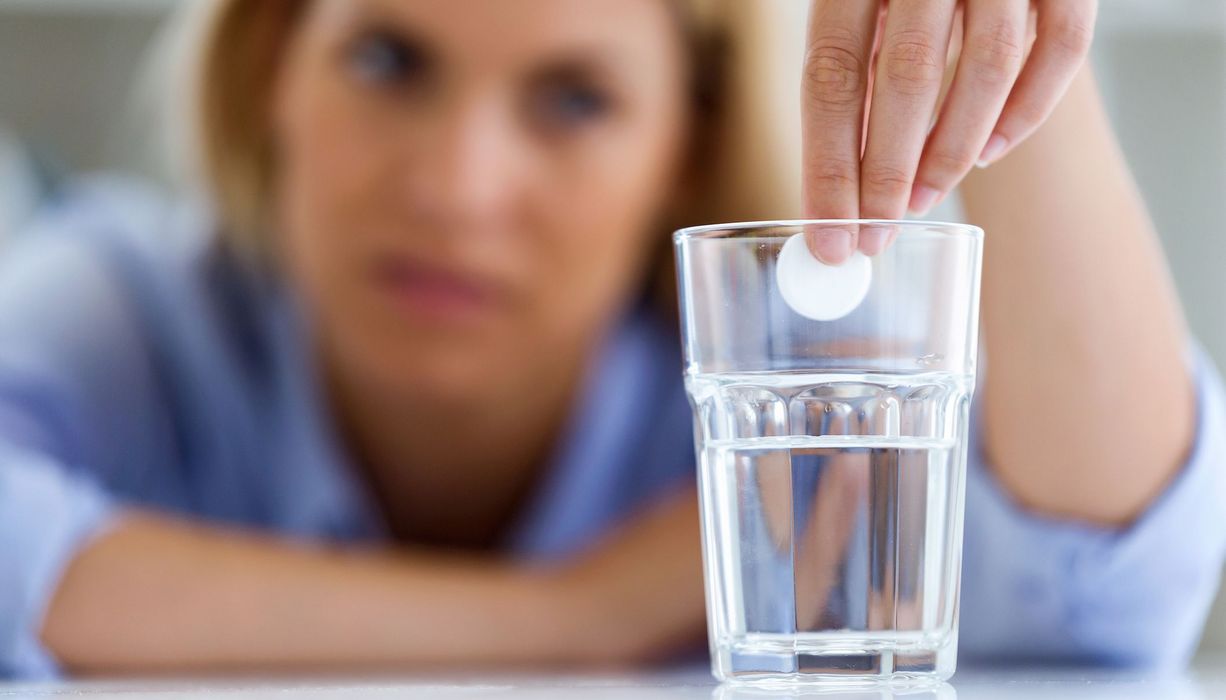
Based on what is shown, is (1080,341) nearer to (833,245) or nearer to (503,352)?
(833,245)

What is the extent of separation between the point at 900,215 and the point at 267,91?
0.97 m

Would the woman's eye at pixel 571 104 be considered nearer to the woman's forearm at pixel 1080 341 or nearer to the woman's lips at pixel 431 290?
the woman's lips at pixel 431 290

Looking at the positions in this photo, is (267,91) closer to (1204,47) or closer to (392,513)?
(392,513)

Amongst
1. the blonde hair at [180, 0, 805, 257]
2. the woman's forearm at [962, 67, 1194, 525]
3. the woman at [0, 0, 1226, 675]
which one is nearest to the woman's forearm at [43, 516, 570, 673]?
the woman at [0, 0, 1226, 675]

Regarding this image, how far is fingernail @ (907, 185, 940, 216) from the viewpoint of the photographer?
454mm

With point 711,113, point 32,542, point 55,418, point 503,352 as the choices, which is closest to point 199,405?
point 55,418

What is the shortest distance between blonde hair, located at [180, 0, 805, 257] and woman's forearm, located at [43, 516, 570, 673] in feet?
1.74

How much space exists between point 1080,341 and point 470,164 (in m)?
0.49

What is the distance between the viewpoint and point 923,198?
1.51 feet

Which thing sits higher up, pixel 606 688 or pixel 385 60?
pixel 385 60

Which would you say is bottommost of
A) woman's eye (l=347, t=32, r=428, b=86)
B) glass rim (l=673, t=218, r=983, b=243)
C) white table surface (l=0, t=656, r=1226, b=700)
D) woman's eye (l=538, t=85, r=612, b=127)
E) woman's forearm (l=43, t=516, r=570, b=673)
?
woman's forearm (l=43, t=516, r=570, b=673)

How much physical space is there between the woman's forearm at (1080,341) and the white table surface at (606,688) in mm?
165

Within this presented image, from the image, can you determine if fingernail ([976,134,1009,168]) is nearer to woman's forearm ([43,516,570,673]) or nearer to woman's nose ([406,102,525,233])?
woman's forearm ([43,516,570,673])

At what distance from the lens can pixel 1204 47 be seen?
1.96m
